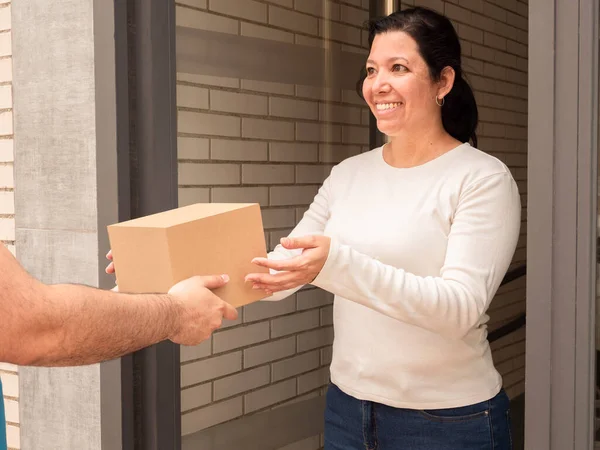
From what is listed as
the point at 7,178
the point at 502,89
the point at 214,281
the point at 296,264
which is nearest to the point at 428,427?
the point at 296,264

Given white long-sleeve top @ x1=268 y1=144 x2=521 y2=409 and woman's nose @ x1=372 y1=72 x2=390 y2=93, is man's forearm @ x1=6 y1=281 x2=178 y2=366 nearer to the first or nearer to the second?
white long-sleeve top @ x1=268 y1=144 x2=521 y2=409

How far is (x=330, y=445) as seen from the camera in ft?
7.17

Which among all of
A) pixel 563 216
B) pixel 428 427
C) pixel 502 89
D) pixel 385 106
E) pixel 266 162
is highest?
pixel 502 89

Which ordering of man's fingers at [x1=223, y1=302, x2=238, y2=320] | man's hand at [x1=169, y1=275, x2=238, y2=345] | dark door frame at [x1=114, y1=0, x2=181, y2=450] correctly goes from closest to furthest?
man's hand at [x1=169, y1=275, x2=238, y2=345] → man's fingers at [x1=223, y1=302, x2=238, y2=320] → dark door frame at [x1=114, y1=0, x2=181, y2=450]

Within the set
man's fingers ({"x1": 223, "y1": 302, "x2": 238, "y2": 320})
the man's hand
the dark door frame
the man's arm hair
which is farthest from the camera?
the dark door frame

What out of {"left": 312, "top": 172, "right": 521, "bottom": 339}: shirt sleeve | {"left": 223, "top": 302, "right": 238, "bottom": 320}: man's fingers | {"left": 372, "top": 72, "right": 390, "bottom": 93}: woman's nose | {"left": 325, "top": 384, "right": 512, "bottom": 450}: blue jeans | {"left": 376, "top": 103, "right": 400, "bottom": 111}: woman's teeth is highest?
{"left": 372, "top": 72, "right": 390, "bottom": 93}: woman's nose

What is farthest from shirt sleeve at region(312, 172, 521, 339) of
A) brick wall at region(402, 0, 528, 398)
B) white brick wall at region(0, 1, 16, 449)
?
brick wall at region(402, 0, 528, 398)

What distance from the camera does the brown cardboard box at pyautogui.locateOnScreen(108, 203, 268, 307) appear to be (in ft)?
5.47

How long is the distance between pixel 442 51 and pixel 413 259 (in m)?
0.59

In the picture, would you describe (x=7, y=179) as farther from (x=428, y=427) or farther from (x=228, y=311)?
(x=428, y=427)

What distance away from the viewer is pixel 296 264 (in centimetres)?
180

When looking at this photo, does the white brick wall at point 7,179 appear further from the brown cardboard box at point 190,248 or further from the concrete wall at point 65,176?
the brown cardboard box at point 190,248

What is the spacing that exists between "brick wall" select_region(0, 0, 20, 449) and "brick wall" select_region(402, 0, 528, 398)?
2.51 meters

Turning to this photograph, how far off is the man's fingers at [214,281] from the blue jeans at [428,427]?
22.0 inches
